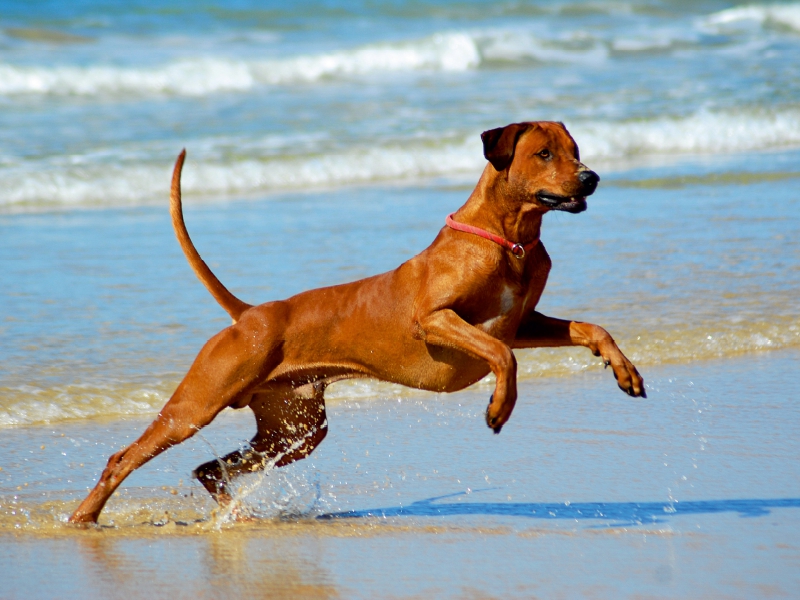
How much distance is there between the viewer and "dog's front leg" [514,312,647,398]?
400 cm

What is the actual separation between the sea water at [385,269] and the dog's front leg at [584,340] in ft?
1.51

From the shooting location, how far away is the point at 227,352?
426cm

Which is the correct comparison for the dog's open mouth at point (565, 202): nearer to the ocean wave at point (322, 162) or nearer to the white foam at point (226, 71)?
the ocean wave at point (322, 162)

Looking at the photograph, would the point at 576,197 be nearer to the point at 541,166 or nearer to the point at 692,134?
the point at 541,166

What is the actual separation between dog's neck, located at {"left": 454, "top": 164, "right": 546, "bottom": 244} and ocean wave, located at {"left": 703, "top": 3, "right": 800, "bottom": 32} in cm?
1988

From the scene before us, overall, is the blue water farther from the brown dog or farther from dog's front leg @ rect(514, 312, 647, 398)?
dog's front leg @ rect(514, 312, 647, 398)

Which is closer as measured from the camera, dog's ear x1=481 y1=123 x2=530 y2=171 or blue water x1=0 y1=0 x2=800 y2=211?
dog's ear x1=481 y1=123 x2=530 y2=171

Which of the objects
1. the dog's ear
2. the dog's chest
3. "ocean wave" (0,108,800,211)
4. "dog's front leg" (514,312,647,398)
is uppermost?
the dog's ear

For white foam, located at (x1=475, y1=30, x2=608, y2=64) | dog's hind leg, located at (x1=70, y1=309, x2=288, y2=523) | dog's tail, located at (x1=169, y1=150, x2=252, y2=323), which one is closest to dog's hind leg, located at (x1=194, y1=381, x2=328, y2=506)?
dog's hind leg, located at (x1=70, y1=309, x2=288, y2=523)

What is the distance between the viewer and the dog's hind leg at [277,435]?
4.46 meters

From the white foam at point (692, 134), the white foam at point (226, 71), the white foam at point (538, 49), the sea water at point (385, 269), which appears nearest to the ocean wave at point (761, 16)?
the white foam at point (538, 49)

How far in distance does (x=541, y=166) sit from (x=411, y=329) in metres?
0.76

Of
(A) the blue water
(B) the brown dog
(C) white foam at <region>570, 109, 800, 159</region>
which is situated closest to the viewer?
(B) the brown dog

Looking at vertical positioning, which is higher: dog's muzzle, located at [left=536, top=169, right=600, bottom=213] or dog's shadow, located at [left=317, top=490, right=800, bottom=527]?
dog's muzzle, located at [left=536, top=169, right=600, bottom=213]
